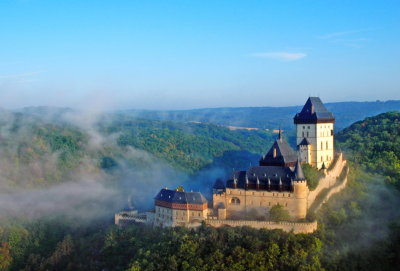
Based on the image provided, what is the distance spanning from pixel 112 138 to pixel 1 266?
69.2 metres

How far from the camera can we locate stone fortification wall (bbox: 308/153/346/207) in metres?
50.8

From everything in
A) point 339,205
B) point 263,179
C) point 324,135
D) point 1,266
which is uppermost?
point 324,135

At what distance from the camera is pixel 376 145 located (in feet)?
242

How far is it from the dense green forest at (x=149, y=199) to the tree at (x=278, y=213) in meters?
1.95

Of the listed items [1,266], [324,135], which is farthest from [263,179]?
[1,266]

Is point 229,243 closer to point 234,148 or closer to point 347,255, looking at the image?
point 347,255

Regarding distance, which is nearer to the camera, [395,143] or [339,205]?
[339,205]

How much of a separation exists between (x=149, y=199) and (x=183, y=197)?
95.8ft

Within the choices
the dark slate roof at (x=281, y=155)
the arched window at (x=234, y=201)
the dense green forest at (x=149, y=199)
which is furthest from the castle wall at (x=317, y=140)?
the arched window at (x=234, y=201)

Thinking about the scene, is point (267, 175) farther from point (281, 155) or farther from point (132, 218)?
point (132, 218)

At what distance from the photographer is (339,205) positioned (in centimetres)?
5231

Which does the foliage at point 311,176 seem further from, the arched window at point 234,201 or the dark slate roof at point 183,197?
the dark slate roof at point 183,197

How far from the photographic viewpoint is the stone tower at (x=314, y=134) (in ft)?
187

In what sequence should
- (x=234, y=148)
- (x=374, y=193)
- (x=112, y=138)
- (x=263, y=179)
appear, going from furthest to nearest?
(x=234, y=148) → (x=112, y=138) → (x=374, y=193) → (x=263, y=179)
